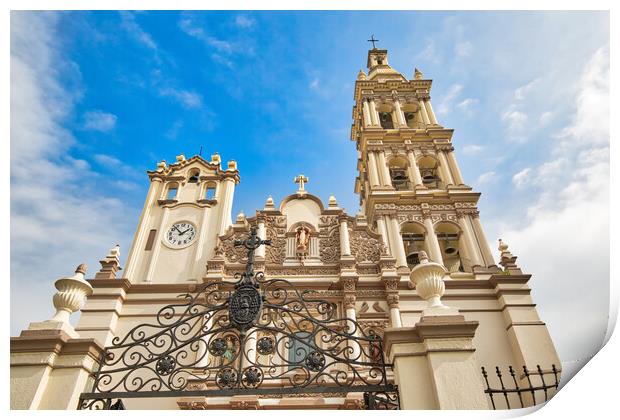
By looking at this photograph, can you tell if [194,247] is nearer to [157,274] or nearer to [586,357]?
[157,274]

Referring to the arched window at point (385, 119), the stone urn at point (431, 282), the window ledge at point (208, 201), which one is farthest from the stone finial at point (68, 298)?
the arched window at point (385, 119)

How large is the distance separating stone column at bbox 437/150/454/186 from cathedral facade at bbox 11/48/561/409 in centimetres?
6

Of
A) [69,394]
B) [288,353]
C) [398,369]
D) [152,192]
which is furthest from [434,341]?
[152,192]

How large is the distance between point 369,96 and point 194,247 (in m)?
12.7

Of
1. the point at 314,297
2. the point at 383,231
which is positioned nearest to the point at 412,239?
the point at 383,231

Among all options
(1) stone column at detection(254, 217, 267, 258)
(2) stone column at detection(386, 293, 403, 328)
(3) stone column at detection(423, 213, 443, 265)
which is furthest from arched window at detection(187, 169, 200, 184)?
(3) stone column at detection(423, 213, 443, 265)

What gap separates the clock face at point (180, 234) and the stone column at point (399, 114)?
1142cm

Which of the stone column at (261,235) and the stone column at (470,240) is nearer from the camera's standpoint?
the stone column at (261,235)

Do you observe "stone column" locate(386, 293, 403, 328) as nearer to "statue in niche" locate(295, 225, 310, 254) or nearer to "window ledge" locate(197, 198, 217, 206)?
"statue in niche" locate(295, 225, 310, 254)

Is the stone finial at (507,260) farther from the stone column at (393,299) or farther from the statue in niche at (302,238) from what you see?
the statue in niche at (302,238)

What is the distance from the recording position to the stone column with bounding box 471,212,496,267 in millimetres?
14758

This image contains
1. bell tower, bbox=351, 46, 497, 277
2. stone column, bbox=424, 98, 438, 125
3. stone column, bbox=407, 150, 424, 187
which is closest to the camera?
bell tower, bbox=351, 46, 497, 277

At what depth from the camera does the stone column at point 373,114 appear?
2013 centimetres

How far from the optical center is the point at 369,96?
70.8 feet
